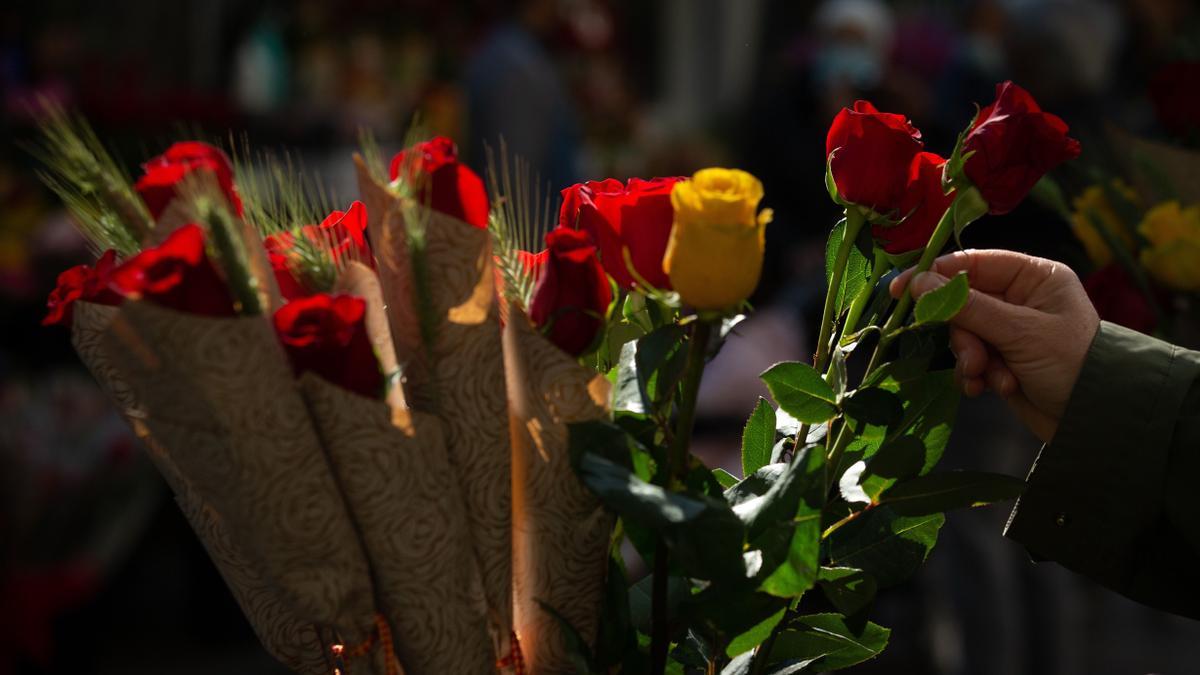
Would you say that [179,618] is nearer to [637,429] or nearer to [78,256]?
[78,256]

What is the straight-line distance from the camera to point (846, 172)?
87 centimetres

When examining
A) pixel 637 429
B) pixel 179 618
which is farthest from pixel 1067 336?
pixel 179 618

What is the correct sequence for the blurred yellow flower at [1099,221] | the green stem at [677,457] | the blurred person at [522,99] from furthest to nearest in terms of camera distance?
1. the blurred person at [522,99]
2. the blurred yellow flower at [1099,221]
3. the green stem at [677,457]

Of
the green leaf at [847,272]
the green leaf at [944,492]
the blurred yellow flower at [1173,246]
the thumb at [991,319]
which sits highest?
the green leaf at [847,272]

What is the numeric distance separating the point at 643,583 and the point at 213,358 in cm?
36

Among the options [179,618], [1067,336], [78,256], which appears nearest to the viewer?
[1067,336]

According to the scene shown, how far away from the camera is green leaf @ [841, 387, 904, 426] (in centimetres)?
84

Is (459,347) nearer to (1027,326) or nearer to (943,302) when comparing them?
(943,302)

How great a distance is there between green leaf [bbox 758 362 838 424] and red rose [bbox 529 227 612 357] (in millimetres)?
120

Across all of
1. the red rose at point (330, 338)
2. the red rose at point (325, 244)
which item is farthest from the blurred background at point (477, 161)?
the red rose at point (330, 338)

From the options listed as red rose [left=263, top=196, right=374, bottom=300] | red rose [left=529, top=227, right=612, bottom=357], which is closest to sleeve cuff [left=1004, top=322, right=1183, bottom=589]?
red rose [left=529, top=227, right=612, bottom=357]

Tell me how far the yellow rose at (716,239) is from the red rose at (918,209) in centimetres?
16

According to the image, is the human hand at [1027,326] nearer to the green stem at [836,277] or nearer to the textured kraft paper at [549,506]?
the green stem at [836,277]

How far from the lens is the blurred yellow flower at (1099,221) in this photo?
1486 millimetres
